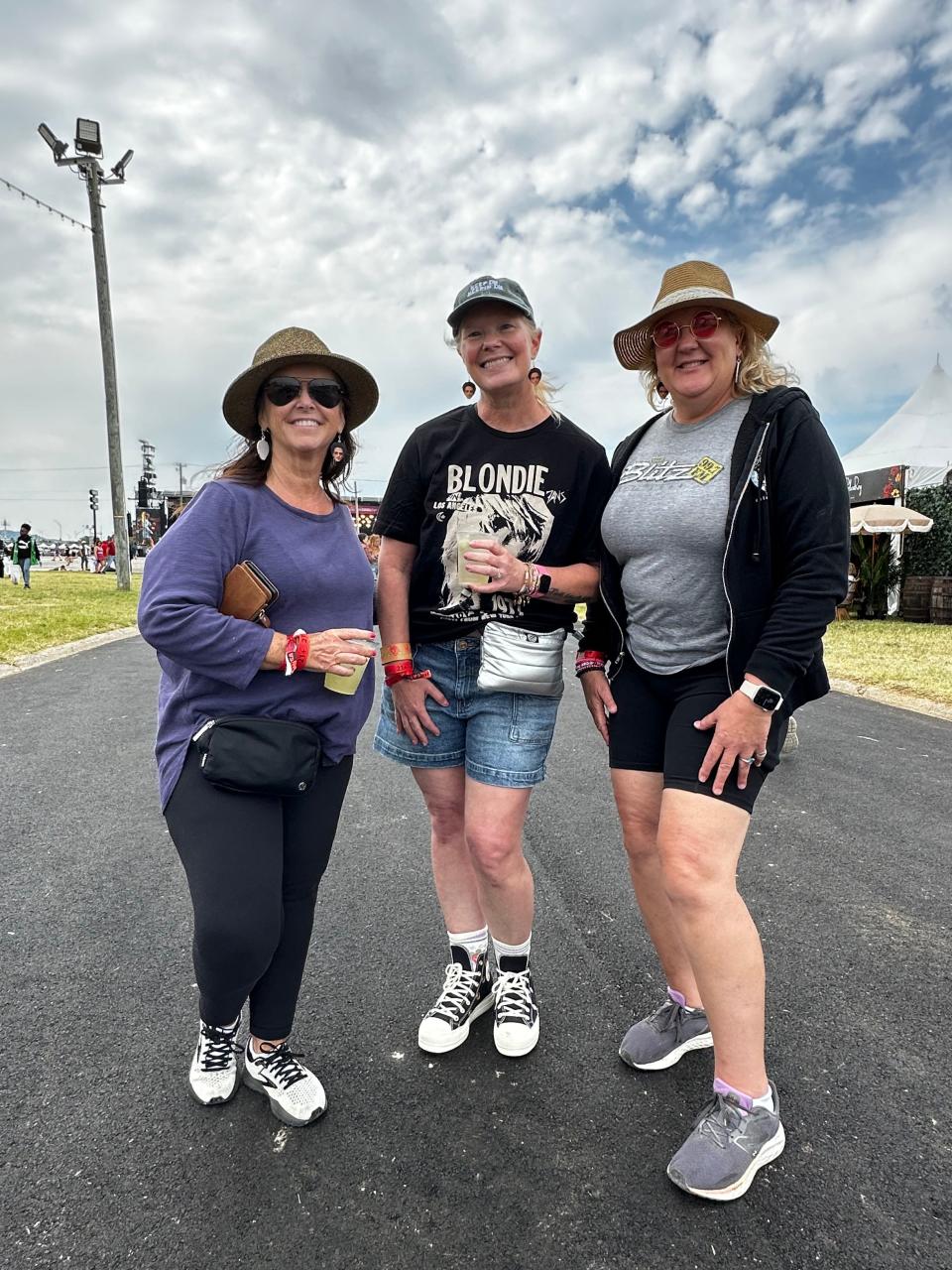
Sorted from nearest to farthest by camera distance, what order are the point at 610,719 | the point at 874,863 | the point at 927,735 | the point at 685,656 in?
the point at 685,656 < the point at 610,719 < the point at 874,863 < the point at 927,735

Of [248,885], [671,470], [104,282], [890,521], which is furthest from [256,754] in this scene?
[104,282]

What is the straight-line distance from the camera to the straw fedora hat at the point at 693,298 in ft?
6.59

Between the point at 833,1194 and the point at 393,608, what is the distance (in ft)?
5.91

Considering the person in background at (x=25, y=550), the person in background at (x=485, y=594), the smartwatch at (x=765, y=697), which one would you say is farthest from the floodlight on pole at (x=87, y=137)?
the smartwatch at (x=765, y=697)

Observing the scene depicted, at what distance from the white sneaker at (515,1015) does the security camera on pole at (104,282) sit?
1966 centimetres

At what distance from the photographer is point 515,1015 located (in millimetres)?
2318

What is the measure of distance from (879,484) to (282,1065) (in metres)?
19.8

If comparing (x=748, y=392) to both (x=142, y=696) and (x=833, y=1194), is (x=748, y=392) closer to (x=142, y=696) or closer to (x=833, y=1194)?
(x=833, y=1194)

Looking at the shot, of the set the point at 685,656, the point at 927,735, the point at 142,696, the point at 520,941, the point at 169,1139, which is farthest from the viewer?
the point at 142,696

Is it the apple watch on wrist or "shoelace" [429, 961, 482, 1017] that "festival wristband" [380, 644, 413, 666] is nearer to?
the apple watch on wrist

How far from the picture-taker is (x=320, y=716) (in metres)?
2.02

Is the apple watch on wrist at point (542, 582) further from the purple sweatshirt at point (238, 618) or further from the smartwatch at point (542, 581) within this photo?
the purple sweatshirt at point (238, 618)

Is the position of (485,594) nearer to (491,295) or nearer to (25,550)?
(491,295)

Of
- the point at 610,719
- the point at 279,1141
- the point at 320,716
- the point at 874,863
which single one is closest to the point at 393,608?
the point at 320,716
